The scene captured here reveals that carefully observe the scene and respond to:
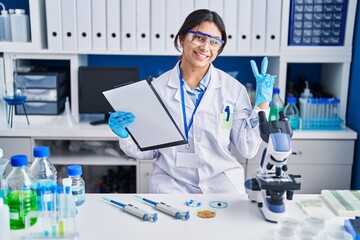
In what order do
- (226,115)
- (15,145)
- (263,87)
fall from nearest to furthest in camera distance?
(263,87), (226,115), (15,145)

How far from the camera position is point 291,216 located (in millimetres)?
1405

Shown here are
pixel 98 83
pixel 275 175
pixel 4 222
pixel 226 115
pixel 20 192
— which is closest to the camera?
pixel 4 222

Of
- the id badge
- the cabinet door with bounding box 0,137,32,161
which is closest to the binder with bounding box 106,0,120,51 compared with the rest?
the cabinet door with bounding box 0,137,32,161

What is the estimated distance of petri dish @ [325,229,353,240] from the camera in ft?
4.09

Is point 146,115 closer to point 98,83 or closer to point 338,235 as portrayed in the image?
point 338,235

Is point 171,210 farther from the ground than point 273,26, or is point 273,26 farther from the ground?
point 273,26

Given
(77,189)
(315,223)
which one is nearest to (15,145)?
(77,189)

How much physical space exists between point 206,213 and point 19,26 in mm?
1770

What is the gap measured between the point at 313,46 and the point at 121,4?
1160 mm

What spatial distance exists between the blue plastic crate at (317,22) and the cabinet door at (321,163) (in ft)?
2.00

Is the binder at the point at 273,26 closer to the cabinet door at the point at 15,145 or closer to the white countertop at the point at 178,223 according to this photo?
the white countertop at the point at 178,223

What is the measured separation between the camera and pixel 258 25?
8.36ft

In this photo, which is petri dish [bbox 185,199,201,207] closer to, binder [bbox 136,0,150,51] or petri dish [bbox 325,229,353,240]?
petri dish [bbox 325,229,353,240]

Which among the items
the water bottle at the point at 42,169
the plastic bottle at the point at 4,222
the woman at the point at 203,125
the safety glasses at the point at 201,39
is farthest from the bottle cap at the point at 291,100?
the plastic bottle at the point at 4,222
